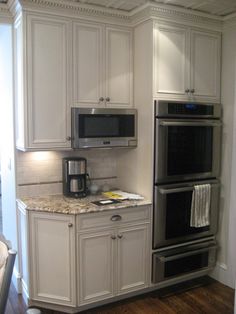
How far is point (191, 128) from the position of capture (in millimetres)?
3082

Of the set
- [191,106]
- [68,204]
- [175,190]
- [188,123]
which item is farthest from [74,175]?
[191,106]

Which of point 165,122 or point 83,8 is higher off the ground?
point 83,8

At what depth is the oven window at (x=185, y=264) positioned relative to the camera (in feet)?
10.2

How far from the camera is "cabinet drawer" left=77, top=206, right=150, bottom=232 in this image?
2.68 metres

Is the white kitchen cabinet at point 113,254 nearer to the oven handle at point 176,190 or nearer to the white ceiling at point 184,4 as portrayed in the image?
the oven handle at point 176,190

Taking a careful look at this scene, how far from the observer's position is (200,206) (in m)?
3.18

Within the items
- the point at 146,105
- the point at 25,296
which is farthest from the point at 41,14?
the point at 25,296

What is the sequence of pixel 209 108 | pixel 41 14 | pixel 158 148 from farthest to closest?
1. pixel 209 108
2. pixel 158 148
3. pixel 41 14

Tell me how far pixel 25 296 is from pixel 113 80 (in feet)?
6.91

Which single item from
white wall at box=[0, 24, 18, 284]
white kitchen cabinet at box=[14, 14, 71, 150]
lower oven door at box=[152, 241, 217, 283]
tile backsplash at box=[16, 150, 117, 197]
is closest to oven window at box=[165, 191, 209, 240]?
lower oven door at box=[152, 241, 217, 283]

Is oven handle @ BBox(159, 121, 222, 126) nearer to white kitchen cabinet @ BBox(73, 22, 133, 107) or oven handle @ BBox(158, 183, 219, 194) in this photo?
white kitchen cabinet @ BBox(73, 22, 133, 107)

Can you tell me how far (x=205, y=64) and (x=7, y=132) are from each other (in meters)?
2.04

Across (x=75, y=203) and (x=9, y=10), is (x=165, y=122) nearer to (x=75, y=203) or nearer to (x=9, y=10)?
(x=75, y=203)

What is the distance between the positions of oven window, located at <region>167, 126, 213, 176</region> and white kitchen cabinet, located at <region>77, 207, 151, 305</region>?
0.51m
